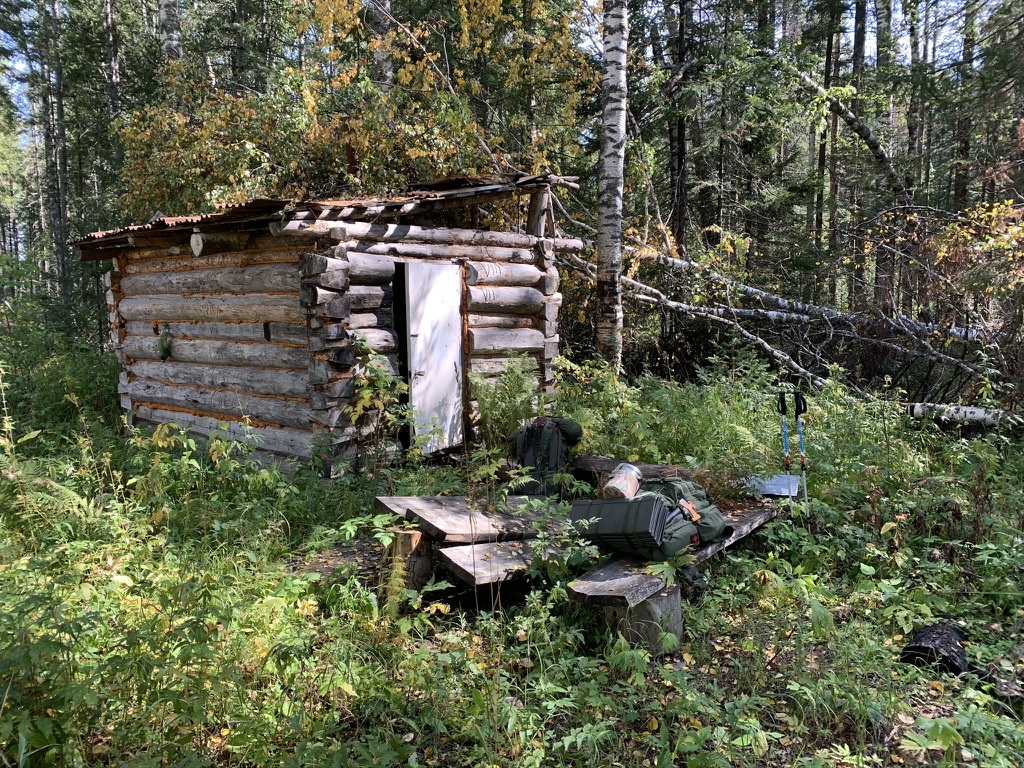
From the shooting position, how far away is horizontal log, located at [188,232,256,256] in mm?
7719

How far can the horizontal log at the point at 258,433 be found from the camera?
7.35 meters

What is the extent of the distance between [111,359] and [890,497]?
13.1 m

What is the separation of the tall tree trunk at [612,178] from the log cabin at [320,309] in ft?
2.06

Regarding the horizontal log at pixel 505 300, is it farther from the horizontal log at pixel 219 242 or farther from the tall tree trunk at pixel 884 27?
the tall tree trunk at pixel 884 27

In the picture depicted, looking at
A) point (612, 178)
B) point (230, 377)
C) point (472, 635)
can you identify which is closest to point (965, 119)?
point (612, 178)

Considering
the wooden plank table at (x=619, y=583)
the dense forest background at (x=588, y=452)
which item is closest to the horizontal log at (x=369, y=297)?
the dense forest background at (x=588, y=452)

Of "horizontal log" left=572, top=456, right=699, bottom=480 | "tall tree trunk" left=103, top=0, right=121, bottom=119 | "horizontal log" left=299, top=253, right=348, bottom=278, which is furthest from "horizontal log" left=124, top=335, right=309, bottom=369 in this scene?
"tall tree trunk" left=103, top=0, right=121, bottom=119

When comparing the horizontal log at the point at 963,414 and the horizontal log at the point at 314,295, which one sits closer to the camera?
the horizontal log at the point at 314,295

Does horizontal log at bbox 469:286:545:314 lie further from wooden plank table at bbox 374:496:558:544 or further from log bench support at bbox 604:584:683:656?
log bench support at bbox 604:584:683:656

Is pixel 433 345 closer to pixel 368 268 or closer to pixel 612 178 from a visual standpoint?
pixel 368 268

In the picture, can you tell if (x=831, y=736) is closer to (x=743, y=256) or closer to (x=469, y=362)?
(x=469, y=362)

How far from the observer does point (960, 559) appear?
16.6ft

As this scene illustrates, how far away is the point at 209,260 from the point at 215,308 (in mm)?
621

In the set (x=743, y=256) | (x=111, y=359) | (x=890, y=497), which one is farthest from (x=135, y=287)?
(x=743, y=256)
